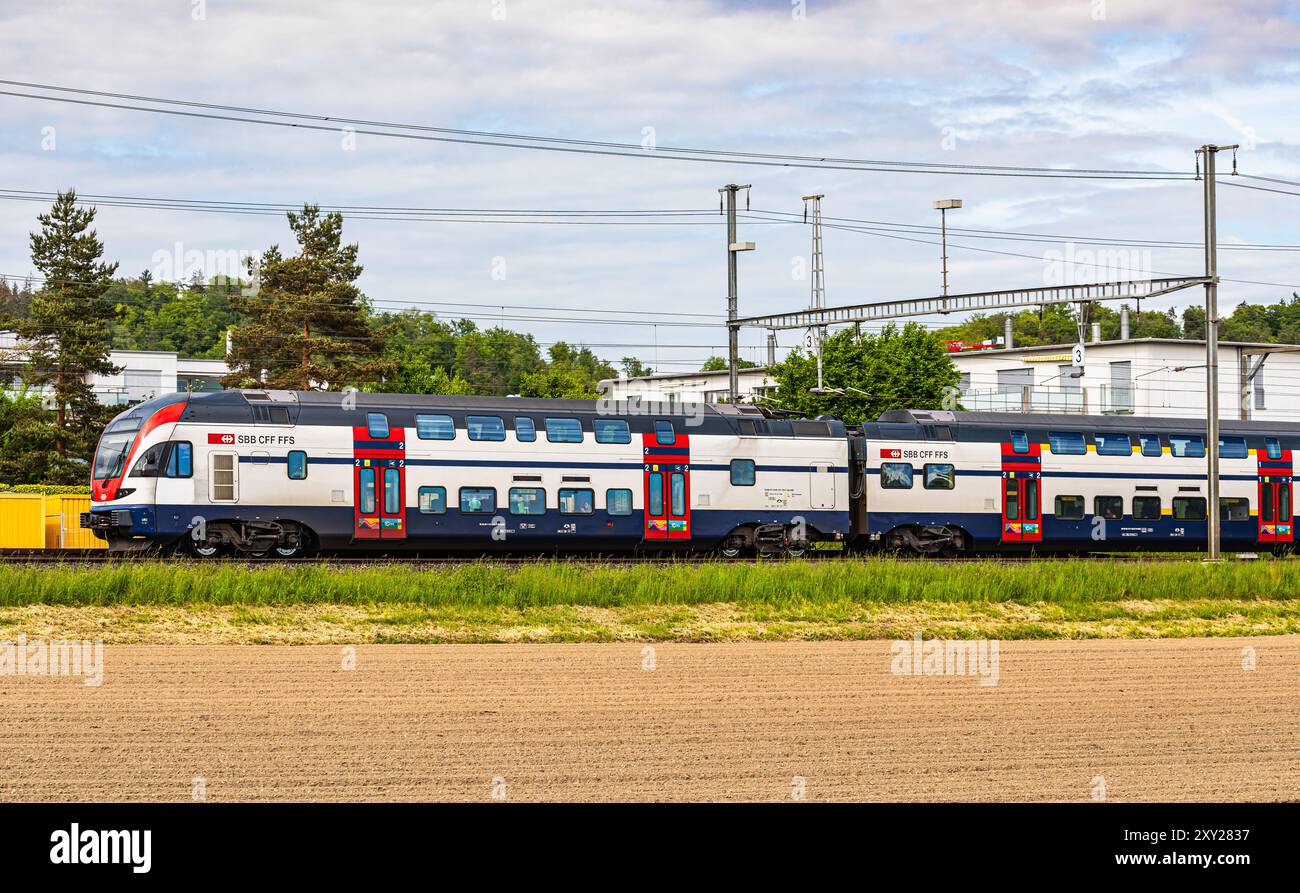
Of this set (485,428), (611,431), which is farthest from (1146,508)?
(485,428)

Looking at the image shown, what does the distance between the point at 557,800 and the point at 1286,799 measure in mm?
7223

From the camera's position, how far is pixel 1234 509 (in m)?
43.5

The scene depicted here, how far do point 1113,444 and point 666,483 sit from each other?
14.5 meters

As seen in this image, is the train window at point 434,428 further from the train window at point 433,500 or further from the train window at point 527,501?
the train window at point 527,501

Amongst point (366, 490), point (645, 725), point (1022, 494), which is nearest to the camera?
point (645, 725)

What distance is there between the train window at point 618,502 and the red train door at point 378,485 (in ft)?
18.1

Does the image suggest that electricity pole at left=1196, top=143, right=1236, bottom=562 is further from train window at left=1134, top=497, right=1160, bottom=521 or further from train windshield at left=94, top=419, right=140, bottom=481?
train windshield at left=94, top=419, right=140, bottom=481

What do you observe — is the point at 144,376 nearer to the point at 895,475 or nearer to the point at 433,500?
the point at 433,500

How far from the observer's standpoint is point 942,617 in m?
27.0

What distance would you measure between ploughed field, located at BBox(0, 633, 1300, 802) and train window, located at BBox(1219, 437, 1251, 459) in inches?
841

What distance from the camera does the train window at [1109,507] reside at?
41.7 meters

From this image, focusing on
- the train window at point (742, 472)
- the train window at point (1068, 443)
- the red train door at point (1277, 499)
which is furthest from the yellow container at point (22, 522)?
the red train door at point (1277, 499)
